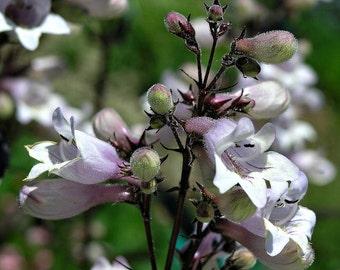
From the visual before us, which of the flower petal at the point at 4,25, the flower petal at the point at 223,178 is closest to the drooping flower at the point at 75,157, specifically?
the flower petal at the point at 223,178

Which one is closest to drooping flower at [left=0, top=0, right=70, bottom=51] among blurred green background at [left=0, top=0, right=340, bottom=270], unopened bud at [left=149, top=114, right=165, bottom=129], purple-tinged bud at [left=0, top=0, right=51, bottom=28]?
purple-tinged bud at [left=0, top=0, right=51, bottom=28]

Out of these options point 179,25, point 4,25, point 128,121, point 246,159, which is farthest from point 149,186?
point 128,121

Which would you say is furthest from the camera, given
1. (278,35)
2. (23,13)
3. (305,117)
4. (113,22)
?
(305,117)

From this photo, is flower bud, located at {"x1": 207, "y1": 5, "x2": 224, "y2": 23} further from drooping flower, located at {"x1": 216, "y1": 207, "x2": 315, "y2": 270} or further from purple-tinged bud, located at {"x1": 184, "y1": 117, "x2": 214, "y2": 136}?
drooping flower, located at {"x1": 216, "y1": 207, "x2": 315, "y2": 270}

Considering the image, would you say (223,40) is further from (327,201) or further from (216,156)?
(327,201)

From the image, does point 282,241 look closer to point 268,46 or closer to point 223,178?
point 223,178

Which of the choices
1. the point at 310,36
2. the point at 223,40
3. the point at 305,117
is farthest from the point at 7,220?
the point at 310,36
